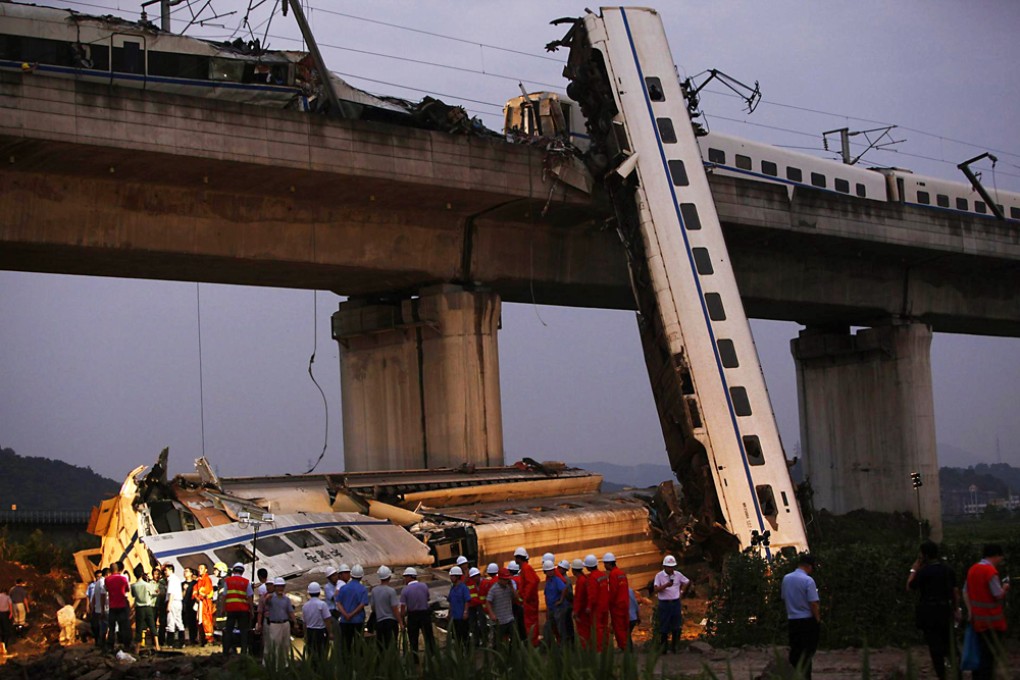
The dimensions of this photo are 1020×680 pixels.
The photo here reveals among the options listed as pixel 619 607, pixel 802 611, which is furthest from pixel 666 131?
pixel 802 611

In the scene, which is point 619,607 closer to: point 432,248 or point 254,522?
point 254,522

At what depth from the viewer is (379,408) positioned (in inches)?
1441

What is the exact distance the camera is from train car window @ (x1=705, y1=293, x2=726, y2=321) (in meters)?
28.3

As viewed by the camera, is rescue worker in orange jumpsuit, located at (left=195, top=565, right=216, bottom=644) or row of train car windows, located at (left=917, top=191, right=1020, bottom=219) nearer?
rescue worker in orange jumpsuit, located at (left=195, top=565, right=216, bottom=644)

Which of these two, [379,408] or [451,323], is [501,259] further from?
[379,408]

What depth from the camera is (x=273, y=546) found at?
21906mm

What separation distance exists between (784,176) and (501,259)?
1564 cm

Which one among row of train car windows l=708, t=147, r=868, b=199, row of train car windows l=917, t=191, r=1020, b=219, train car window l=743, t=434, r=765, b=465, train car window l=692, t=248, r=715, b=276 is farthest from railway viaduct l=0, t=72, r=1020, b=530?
train car window l=743, t=434, r=765, b=465

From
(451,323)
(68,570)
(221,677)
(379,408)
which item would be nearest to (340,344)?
(379,408)

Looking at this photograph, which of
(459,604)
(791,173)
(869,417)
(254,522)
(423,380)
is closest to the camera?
(459,604)

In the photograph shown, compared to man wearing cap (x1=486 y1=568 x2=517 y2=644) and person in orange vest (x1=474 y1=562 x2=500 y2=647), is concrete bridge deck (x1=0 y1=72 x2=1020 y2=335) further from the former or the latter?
man wearing cap (x1=486 y1=568 x2=517 y2=644)

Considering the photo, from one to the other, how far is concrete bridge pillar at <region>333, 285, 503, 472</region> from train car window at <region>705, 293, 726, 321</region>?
749cm

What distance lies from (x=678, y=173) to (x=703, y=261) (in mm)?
2386

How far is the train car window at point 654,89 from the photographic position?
31.3 metres
